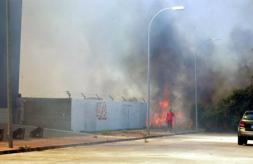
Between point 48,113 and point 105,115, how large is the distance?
507 centimetres

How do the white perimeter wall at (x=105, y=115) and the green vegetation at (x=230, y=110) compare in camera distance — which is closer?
the white perimeter wall at (x=105, y=115)

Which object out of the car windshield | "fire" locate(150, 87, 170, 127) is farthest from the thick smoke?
the car windshield

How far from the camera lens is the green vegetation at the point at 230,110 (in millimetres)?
45531

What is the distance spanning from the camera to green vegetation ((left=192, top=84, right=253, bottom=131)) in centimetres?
4553

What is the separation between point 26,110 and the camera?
3400 cm

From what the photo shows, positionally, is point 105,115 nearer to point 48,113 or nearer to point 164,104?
point 48,113

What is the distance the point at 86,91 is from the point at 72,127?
41.1 ft

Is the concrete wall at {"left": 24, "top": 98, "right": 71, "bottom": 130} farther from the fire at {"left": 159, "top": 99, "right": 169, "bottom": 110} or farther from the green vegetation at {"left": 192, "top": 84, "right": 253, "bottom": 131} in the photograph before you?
the green vegetation at {"left": 192, "top": 84, "right": 253, "bottom": 131}

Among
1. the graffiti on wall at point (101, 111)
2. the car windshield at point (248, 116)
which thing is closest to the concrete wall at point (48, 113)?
the graffiti on wall at point (101, 111)

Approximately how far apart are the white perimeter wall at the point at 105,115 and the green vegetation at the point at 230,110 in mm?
6308

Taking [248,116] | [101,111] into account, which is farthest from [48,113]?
[248,116]

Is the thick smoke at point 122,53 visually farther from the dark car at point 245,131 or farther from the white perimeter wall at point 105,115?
the dark car at point 245,131

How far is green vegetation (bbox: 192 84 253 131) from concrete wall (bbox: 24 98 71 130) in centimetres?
1789

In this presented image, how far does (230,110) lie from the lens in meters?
45.9
